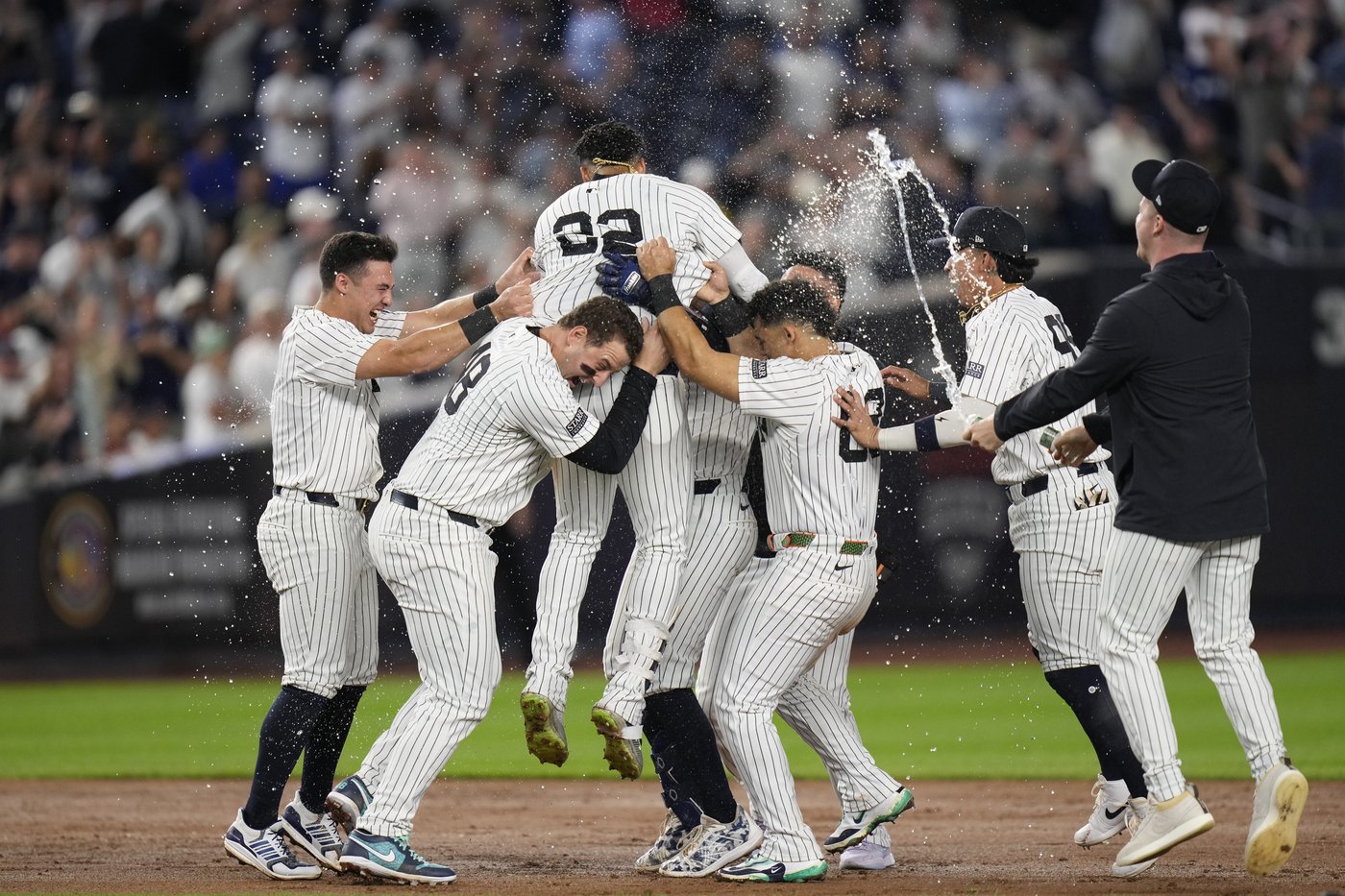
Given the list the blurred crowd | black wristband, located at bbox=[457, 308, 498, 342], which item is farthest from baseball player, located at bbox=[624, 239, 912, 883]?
the blurred crowd

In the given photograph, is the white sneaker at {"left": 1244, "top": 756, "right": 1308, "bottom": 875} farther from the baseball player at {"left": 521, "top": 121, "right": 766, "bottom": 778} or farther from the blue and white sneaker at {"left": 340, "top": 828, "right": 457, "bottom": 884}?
the blue and white sneaker at {"left": 340, "top": 828, "right": 457, "bottom": 884}

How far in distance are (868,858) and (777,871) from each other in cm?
54

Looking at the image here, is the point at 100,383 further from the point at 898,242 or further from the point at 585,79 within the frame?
the point at 898,242

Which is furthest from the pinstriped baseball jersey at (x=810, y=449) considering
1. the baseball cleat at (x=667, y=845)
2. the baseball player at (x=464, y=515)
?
the baseball cleat at (x=667, y=845)

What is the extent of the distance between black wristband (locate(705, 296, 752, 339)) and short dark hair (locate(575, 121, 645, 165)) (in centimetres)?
60

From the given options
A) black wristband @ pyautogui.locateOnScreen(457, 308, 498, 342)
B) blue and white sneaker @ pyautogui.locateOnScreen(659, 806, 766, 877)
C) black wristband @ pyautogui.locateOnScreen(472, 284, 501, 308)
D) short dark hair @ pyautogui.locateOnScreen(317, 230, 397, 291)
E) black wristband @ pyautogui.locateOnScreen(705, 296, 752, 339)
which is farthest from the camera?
black wristband @ pyautogui.locateOnScreen(472, 284, 501, 308)

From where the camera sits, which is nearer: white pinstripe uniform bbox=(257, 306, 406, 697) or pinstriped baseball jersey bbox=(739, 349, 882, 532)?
pinstriped baseball jersey bbox=(739, 349, 882, 532)

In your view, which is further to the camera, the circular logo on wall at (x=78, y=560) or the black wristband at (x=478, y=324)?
the circular logo on wall at (x=78, y=560)

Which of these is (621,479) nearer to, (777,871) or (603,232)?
(603,232)

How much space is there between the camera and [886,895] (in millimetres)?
5273

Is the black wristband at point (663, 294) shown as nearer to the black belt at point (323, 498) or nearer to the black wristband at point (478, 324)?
the black wristband at point (478, 324)

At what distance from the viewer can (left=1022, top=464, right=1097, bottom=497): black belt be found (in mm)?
6008

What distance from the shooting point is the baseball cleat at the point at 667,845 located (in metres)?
5.95

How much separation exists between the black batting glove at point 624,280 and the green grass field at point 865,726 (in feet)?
12.2
